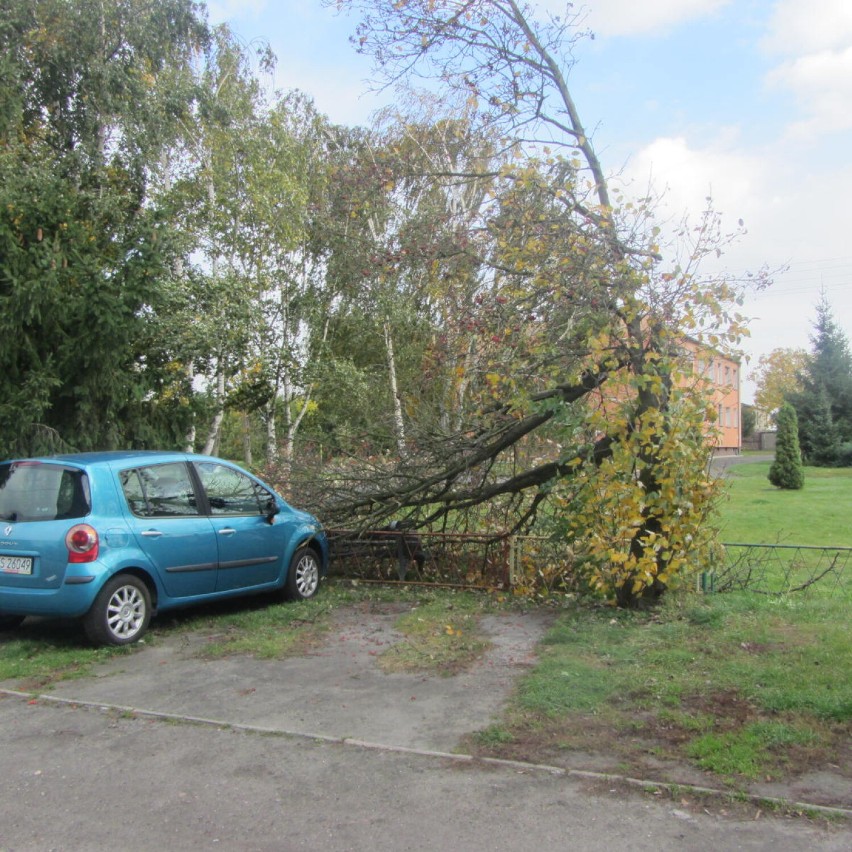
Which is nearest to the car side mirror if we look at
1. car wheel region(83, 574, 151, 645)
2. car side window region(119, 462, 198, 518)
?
car side window region(119, 462, 198, 518)

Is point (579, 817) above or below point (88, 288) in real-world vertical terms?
below

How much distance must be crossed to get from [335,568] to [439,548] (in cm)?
144

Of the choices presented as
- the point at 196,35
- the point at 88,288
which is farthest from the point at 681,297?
the point at 196,35

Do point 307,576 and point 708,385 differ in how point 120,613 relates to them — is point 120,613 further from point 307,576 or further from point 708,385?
point 708,385

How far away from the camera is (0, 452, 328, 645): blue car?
268 inches

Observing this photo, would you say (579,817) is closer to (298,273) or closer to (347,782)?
(347,782)

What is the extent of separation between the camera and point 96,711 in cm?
553

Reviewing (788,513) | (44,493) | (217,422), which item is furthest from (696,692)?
(788,513)

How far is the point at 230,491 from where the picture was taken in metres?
8.51

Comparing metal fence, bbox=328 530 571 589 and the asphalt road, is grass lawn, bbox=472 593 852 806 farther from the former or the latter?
metal fence, bbox=328 530 571 589

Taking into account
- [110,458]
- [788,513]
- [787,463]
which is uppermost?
[110,458]

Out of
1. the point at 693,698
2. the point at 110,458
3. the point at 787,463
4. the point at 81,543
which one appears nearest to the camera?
the point at 693,698

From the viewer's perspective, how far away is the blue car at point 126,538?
680cm

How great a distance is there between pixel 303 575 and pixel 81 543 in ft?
9.47
